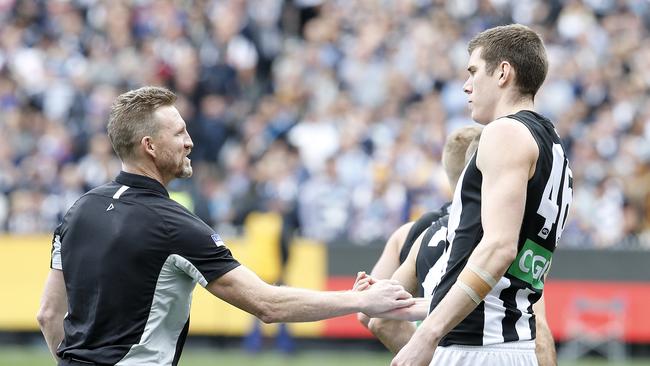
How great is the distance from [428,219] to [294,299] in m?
1.35

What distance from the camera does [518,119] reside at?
16.0 feet

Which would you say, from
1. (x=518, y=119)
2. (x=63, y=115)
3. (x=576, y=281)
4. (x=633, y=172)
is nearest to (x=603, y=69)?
(x=633, y=172)

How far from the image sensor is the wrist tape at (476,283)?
471cm

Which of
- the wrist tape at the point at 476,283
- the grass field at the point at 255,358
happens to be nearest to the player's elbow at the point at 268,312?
the wrist tape at the point at 476,283

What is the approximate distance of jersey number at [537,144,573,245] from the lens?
4.92 meters

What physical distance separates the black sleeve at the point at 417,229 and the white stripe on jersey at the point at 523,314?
4.44 ft

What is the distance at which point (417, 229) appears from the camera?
637cm

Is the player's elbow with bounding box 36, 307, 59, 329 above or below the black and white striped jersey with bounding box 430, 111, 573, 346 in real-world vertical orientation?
below

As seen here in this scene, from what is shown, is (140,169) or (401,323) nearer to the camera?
(140,169)

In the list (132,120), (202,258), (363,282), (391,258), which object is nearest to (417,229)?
(391,258)

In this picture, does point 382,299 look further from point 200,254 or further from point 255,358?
point 255,358

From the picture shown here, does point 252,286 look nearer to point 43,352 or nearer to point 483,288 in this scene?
point 483,288

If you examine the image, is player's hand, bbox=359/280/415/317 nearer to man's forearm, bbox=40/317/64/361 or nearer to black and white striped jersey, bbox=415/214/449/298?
black and white striped jersey, bbox=415/214/449/298

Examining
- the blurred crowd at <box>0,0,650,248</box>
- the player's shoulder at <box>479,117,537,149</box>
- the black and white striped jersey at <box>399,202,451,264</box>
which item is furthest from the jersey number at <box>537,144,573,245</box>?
the blurred crowd at <box>0,0,650,248</box>
